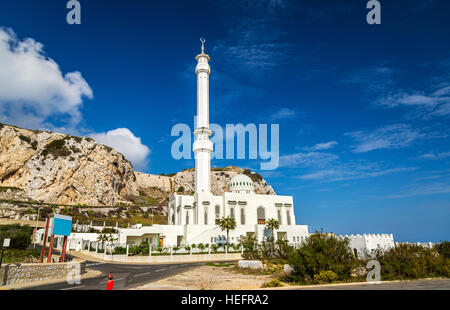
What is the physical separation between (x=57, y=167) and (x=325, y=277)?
92.1 meters

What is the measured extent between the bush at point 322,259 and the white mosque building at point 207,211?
30.0 meters

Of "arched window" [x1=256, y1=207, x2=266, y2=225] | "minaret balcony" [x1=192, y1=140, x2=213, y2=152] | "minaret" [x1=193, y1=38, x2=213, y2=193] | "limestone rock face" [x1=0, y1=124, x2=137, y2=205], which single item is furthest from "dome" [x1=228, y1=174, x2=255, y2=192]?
"limestone rock face" [x1=0, y1=124, x2=137, y2=205]

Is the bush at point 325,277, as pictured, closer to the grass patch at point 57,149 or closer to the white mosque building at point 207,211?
the white mosque building at point 207,211

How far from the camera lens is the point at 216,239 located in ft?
154

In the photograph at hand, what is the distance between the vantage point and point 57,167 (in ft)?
290

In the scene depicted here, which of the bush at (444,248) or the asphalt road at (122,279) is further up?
the bush at (444,248)

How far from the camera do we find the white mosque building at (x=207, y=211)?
46781 mm

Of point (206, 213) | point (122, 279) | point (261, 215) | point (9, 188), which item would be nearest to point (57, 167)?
point (9, 188)

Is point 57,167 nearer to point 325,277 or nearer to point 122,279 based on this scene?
point 122,279

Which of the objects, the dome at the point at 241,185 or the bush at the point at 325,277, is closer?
the bush at the point at 325,277

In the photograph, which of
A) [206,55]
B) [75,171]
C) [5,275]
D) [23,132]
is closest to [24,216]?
[75,171]

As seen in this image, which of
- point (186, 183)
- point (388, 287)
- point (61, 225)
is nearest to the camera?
point (388, 287)

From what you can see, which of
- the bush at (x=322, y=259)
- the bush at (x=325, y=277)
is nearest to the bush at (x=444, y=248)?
the bush at (x=322, y=259)
